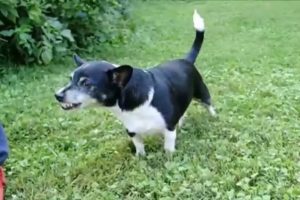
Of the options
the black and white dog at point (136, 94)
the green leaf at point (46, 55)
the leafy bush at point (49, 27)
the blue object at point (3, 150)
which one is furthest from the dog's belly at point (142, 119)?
the green leaf at point (46, 55)

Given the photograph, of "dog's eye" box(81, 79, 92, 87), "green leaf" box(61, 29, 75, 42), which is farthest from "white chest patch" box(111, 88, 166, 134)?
"green leaf" box(61, 29, 75, 42)

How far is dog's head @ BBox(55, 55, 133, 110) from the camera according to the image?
9.89ft

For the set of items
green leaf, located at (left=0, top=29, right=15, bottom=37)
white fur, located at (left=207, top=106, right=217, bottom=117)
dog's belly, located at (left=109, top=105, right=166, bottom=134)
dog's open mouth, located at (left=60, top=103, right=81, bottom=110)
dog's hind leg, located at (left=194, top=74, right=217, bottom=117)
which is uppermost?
dog's open mouth, located at (left=60, top=103, right=81, bottom=110)

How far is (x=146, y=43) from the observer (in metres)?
7.66

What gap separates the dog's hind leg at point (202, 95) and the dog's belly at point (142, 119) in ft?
Result: 2.24

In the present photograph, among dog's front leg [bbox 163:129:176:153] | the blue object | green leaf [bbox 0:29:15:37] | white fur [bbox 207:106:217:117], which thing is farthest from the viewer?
green leaf [bbox 0:29:15:37]

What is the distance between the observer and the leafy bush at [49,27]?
18.3ft

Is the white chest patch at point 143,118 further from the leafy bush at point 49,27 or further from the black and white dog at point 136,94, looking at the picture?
the leafy bush at point 49,27

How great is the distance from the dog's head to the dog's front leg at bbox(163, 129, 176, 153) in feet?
1.47

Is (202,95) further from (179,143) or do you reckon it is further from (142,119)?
(142,119)

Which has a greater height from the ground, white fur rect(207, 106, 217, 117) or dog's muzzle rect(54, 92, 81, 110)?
dog's muzzle rect(54, 92, 81, 110)

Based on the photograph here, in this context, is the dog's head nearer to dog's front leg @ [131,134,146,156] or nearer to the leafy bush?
dog's front leg @ [131,134,146,156]

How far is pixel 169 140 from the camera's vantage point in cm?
338

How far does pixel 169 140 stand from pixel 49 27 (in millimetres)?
2953
